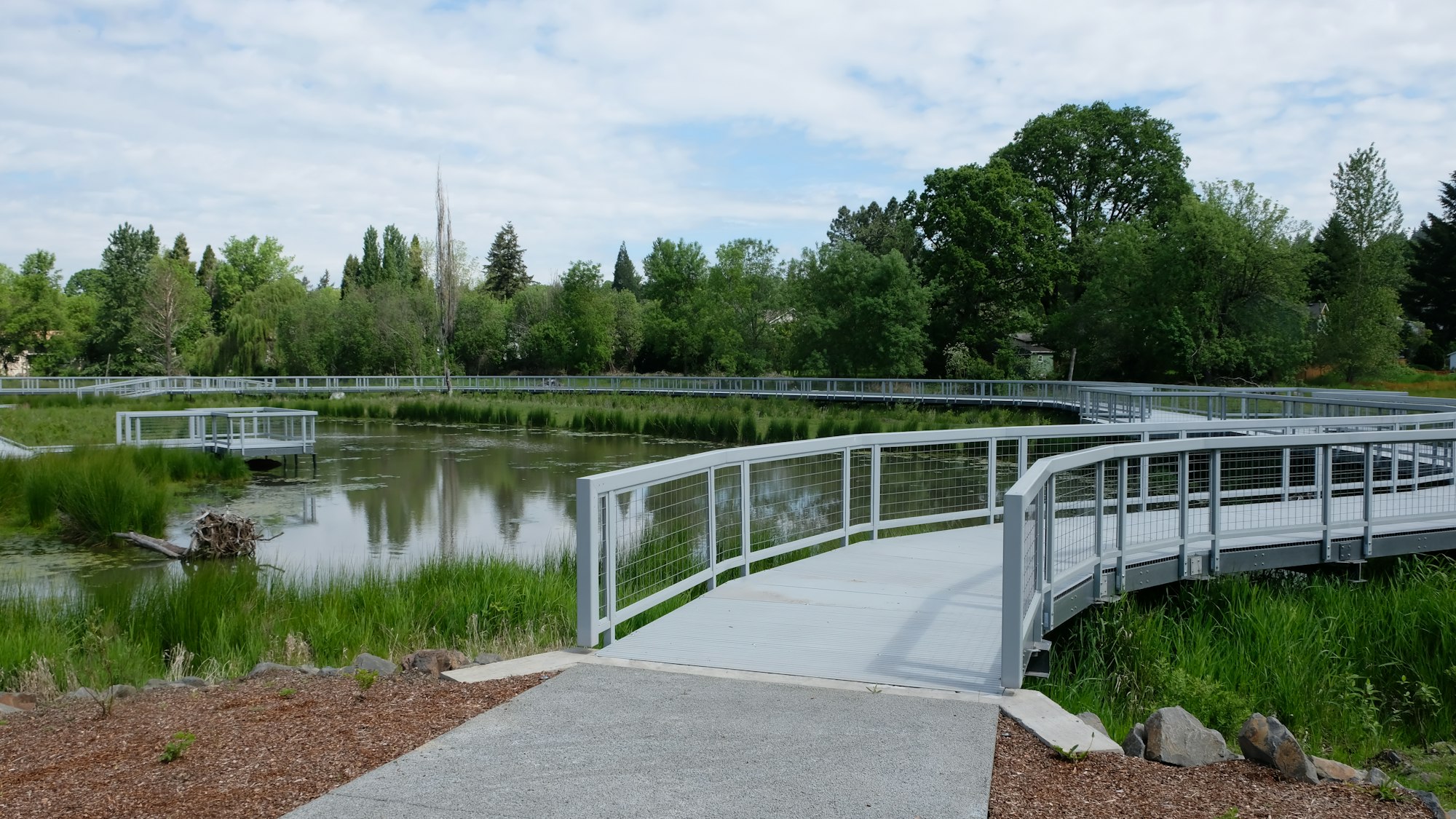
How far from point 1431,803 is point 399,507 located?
58.7 ft

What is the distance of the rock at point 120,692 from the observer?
5891mm

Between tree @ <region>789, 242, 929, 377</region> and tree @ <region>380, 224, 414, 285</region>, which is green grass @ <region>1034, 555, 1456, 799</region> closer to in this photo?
tree @ <region>789, 242, 929, 377</region>

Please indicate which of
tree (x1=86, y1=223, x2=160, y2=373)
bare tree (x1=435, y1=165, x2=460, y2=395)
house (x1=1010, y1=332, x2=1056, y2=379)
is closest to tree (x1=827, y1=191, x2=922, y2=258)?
house (x1=1010, y1=332, x2=1056, y2=379)

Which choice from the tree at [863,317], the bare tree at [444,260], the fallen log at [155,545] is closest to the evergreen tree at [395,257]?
the bare tree at [444,260]

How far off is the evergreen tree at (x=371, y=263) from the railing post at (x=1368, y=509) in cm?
8483

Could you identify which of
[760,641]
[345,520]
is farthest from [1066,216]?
[760,641]

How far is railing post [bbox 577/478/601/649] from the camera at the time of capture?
244 inches

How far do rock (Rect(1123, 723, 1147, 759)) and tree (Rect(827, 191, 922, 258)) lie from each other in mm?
44094

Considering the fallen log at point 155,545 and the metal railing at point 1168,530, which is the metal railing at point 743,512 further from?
the fallen log at point 155,545

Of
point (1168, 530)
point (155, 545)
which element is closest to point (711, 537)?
point (1168, 530)

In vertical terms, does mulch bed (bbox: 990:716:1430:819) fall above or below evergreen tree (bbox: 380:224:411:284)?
below

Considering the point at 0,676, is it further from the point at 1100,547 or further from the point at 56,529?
the point at 56,529

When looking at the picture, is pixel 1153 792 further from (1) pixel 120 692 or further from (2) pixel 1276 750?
(1) pixel 120 692

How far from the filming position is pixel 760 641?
21.4 feet
